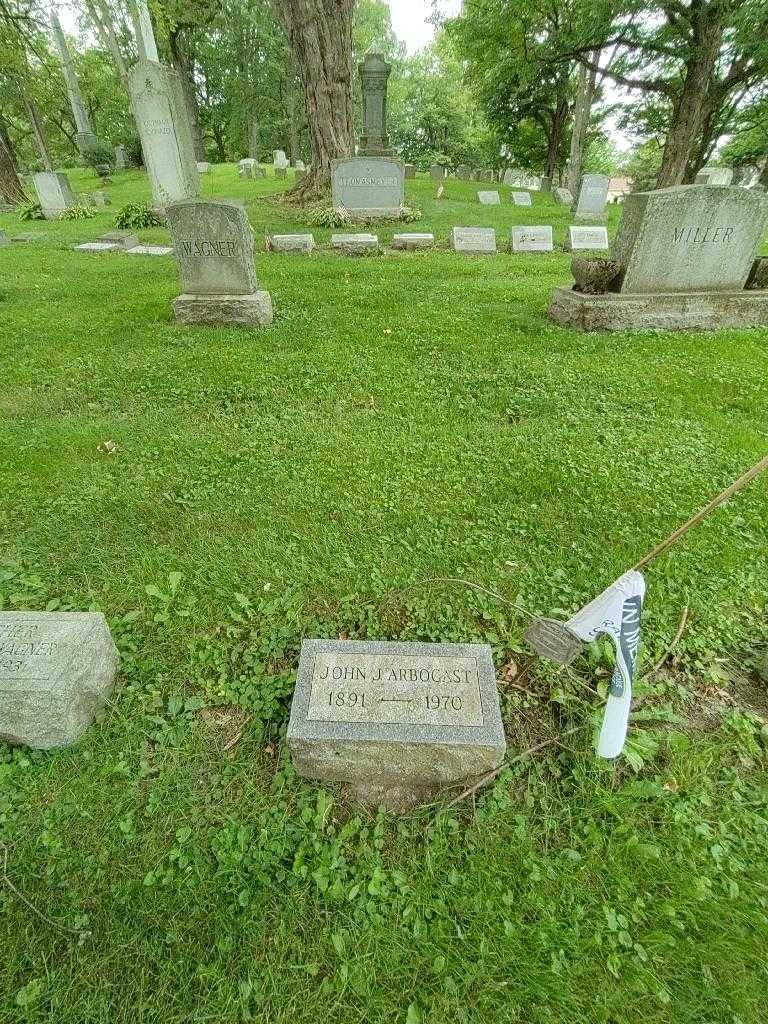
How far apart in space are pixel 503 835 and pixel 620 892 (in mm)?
403

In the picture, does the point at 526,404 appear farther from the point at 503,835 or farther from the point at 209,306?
the point at 209,306

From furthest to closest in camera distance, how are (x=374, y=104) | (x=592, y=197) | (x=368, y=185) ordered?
(x=374, y=104), (x=592, y=197), (x=368, y=185)

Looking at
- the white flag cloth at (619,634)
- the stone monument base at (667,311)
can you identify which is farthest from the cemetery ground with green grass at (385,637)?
the stone monument base at (667,311)

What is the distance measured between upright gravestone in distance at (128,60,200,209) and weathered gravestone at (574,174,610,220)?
431 inches

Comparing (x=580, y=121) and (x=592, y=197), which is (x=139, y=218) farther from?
(x=580, y=121)

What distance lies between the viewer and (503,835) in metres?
1.82

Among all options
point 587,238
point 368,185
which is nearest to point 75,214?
point 368,185

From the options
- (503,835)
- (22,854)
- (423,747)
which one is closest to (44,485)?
(22,854)

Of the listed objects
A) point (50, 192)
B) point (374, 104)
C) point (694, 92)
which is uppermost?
point (374, 104)

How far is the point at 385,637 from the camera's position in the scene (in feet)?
8.18

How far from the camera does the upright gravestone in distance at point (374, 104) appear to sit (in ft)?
51.9

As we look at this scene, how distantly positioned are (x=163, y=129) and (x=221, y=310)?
31.3 feet

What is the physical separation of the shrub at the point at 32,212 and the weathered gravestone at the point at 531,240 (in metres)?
14.0

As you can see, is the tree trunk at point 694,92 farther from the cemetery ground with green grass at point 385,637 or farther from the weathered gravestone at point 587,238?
the cemetery ground with green grass at point 385,637
